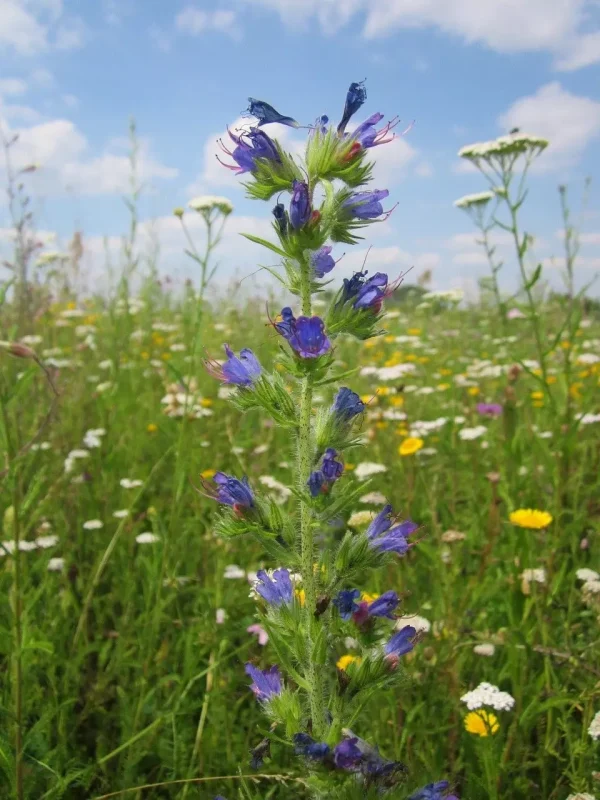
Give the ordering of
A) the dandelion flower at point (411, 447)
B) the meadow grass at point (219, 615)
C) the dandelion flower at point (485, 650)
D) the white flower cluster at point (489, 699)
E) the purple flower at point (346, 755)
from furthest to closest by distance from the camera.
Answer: the dandelion flower at point (411, 447) → the dandelion flower at point (485, 650) → the meadow grass at point (219, 615) → the white flower cluster at point (489, 699) → the purple flower at point (346, 755)

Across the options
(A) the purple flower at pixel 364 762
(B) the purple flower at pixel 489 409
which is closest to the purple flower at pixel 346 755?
(A) the purple flower at pixel 364 762

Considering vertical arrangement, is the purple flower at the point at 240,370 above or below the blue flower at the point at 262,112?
below

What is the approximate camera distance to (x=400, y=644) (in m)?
1.62

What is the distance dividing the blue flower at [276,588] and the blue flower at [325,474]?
26 centimetres

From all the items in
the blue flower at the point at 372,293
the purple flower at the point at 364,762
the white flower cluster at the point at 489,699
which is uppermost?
the blue flower at the point at 372,293

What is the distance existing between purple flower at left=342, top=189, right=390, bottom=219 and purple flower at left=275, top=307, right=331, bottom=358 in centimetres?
33

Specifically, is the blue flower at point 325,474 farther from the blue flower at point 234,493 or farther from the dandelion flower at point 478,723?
the dandelion flower at point 478,723

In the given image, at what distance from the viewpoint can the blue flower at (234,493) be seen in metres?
1.61

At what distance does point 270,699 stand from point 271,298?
629 cm

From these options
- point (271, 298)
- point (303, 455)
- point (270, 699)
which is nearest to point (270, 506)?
point (303, 455)

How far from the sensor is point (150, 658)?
249 centimetres

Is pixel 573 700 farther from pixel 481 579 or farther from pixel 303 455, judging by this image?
pixel 303 455

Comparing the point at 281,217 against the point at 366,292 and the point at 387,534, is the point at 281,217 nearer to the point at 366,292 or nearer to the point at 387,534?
the point at 366,292

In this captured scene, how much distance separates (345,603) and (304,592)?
0.35ft
